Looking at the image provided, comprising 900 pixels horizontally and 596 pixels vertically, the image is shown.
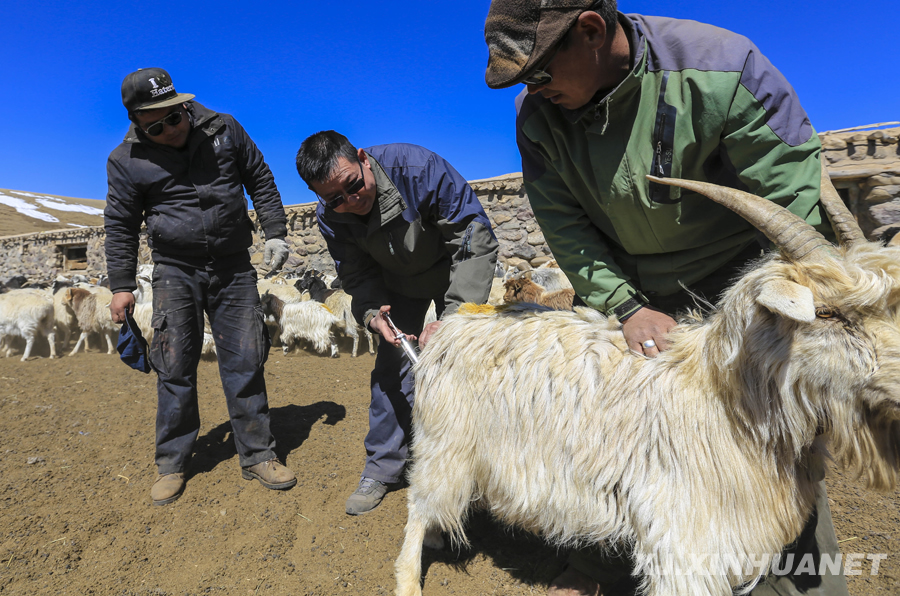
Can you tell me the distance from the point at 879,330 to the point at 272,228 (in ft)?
11.3

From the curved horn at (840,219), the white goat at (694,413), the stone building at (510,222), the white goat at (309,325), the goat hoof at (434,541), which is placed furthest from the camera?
the white goat at (309,325)

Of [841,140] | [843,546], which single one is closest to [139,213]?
[843,546]

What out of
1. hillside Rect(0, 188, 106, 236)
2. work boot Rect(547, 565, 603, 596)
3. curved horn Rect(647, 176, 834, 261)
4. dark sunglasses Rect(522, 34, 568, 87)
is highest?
hillside Rect(0, 188, 106, 236)

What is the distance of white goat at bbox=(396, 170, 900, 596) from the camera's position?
1.13 m

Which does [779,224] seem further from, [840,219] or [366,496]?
[366,496]

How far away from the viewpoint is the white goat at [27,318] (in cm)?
832

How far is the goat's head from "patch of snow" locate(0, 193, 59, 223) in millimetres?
55084

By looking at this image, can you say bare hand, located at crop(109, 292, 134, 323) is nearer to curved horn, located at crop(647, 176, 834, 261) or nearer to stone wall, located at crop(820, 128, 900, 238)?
curved horn, located at crop(647, 176, 834, 261)

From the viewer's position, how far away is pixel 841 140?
24.5 ft

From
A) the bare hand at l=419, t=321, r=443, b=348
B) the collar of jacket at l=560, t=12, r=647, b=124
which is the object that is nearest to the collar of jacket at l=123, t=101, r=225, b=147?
the bare hand at l=419, t=321, r=443, b=348

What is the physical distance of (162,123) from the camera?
2.91 m

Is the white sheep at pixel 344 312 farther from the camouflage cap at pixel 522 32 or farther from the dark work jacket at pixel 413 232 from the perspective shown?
the camouflage cap at pixel 522 32

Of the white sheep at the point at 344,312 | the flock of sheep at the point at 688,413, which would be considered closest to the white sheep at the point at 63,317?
the white sheep at the point at 344,312

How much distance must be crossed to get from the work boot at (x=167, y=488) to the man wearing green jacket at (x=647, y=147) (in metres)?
2.61
